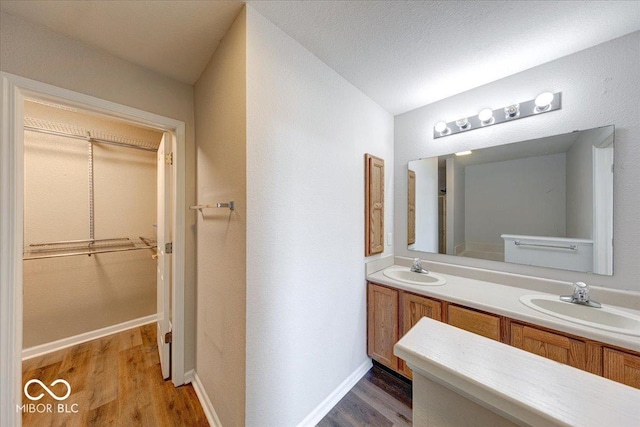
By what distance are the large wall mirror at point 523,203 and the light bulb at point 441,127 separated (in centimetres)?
24

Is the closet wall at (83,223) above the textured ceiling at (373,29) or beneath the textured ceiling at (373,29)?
beneath

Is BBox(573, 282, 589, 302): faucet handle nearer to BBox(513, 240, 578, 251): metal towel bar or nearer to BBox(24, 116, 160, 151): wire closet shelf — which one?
BBox(513, 240, 578, 251): metal towel bar

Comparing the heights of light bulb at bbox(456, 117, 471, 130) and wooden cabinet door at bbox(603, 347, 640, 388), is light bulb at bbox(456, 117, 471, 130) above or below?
above

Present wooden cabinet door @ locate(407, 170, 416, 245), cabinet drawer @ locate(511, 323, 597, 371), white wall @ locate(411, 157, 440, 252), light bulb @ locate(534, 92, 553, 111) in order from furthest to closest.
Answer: wooden cabinet door @ locate(407, 170, 416, 245)
white wall @ locate(411, 157, 440, 252)
light bulb @ locate(534, 92, 553, 111)
cabinet drawer @ locate(511, 323, 597, 371)

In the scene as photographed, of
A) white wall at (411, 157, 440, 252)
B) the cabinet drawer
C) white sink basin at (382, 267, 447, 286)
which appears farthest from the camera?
white wall at (411, 157, 440, 252)

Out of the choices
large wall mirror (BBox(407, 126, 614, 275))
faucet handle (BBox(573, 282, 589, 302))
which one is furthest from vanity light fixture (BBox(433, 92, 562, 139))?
faucet handle (BBox(573, 282, 589, 302))

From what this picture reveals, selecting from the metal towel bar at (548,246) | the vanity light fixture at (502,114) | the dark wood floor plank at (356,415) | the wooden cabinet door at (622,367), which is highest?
the vanity light fixture at (502,114)

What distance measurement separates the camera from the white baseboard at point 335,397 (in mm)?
1442

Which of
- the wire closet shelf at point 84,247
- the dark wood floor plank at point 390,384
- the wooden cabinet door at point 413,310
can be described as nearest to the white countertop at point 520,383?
the wooden cabinet door at point 413,310

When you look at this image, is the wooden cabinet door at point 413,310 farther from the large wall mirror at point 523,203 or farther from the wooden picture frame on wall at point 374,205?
the large wall mirror at point 523,203

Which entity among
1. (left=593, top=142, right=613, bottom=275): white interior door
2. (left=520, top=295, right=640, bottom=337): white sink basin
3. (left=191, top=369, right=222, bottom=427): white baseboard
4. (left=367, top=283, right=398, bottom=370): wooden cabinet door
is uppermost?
(left=593, top=142, right=613, bottom=275): white interior door

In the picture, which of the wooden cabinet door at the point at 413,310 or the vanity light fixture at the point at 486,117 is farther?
the vanity light fixture at the point at 486,117

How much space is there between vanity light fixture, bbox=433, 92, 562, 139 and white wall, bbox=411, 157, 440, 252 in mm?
287

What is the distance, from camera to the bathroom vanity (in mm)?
1048
